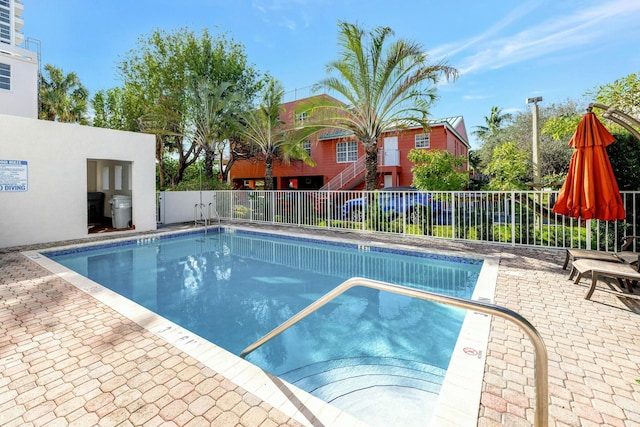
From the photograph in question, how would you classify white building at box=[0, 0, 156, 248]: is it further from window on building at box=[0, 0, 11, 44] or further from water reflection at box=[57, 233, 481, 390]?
window on building at box=[0, 0, 11, 44]

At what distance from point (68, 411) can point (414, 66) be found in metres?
11.9

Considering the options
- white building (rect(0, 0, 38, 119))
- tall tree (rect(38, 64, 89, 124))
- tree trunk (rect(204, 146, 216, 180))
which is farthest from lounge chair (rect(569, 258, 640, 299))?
tall tree (rect(38, 64, 89, 124))

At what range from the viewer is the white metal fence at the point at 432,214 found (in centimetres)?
793

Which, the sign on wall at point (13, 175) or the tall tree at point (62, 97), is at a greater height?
the tall tree at point (62, 97)

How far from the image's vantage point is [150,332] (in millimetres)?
3775

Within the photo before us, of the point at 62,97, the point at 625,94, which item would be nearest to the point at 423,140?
the point at 625,94

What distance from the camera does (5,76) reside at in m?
17.6

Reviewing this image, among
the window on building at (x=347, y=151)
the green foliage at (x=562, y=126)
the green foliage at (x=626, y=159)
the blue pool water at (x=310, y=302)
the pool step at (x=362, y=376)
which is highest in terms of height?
the window on building at (x=347, y=151)

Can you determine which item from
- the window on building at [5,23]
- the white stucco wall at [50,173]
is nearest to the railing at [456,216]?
the white stucco wall at [50,173]

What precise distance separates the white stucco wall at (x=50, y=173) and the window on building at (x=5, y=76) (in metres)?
13.6

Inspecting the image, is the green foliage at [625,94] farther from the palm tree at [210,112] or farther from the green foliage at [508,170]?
the palm tree at [210,112]

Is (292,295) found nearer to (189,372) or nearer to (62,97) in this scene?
(189,372)

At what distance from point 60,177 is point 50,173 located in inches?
10.8

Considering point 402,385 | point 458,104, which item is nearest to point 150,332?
point 402,385
